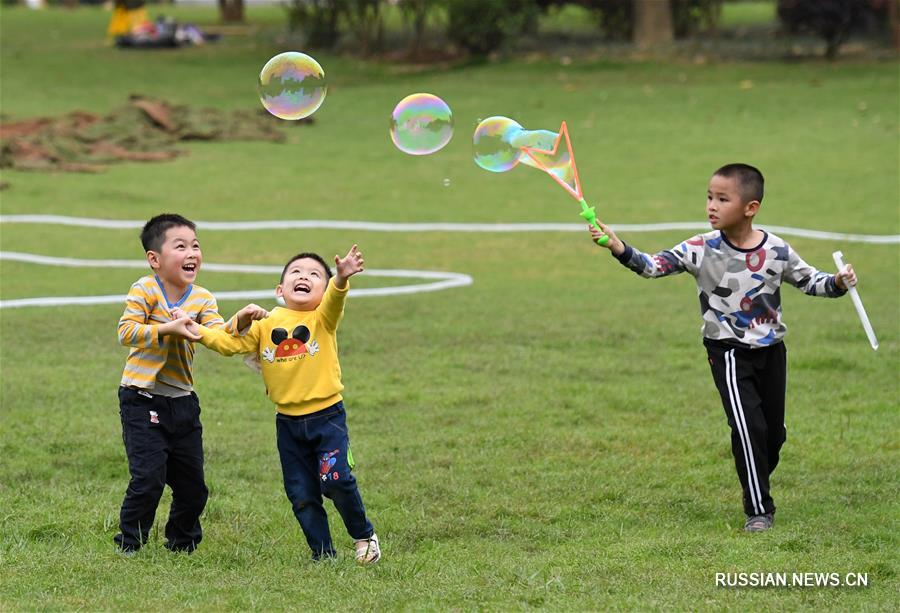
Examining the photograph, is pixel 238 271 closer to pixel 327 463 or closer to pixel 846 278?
pixel 327 463

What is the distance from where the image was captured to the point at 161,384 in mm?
6340

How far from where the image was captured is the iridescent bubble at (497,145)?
768 centimetres

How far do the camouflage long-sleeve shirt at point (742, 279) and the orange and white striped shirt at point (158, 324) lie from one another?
2.11m

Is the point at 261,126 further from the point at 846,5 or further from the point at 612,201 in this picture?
the point at 846,5

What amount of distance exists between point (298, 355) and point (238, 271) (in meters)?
9.07

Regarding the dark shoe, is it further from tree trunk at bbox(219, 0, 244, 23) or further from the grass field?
tree trunk at bbox(219, 0, 244, 23)

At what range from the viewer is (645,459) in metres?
8.28

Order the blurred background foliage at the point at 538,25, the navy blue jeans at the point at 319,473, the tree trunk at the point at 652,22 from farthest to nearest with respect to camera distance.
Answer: the tree trunk at the point at 652,22 → the blurred background foliage at the point at 538,25 → the navy blue jeans at the point at 319,473

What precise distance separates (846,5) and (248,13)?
29055 millimetres

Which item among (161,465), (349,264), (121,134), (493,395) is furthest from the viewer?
(121,134)

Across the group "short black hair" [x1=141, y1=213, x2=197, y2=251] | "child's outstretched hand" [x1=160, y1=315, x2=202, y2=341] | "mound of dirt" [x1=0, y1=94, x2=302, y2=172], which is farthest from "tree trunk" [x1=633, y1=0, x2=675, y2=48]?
"child's outstretched hand" [x1=160, y1=315, x2=202, y2=341]

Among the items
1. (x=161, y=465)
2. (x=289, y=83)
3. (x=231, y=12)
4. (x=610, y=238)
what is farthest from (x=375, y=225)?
(x=231, y=12)

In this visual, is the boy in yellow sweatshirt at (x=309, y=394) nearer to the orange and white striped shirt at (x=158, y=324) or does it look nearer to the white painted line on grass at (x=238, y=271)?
the orange and white striped shirt at (x=158, y=324)

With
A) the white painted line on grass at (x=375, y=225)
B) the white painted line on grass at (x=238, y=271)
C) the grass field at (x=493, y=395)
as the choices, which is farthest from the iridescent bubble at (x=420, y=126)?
the white painted line on grass at (x=375, y=225)
